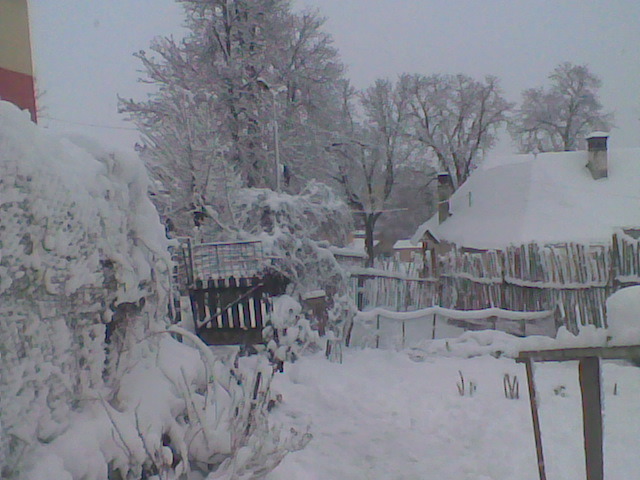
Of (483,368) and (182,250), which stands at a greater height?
(182,250)

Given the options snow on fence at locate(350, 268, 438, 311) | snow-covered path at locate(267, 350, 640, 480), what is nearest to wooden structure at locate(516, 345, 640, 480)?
snow-covered path at locate(267, 350, 640, 480)

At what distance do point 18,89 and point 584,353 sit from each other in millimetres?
4284

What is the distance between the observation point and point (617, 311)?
2068mm

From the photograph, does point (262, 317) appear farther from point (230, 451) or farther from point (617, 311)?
point (617, 311)

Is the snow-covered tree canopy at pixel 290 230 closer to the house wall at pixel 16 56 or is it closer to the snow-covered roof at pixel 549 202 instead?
the house wall at pixel 16 56

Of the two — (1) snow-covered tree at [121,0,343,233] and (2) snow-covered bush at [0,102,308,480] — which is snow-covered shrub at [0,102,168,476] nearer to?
(2) snow-covered bush at [0,102,308,480]

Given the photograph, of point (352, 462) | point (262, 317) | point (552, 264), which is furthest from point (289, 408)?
point (552, 264)

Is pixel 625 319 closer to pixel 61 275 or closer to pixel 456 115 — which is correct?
pixel 61 275

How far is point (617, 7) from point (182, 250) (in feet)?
19.7

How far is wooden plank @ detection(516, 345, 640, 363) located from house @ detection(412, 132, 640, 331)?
5756 mm

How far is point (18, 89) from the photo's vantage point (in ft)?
12.8

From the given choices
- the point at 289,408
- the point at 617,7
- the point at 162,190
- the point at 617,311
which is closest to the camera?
the point at 617,311

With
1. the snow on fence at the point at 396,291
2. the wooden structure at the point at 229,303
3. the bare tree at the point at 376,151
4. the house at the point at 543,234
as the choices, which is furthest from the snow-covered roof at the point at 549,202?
the wooden structure at the point at 229,303

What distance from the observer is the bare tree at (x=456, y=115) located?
24781mm
